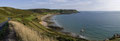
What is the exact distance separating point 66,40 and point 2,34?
11.8 m

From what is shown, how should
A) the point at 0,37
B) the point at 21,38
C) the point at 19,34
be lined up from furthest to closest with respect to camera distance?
the point at 0,37 → the point at 19,34 → the point at 21,38

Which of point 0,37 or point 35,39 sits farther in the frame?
point 0,37

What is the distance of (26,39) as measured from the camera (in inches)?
518

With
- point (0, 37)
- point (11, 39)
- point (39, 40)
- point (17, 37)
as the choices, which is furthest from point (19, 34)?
point (0, 37)

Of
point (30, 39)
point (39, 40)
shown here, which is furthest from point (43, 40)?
point (30, 39)

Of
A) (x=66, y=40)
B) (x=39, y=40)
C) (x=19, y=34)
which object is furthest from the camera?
(x=66, y=40)

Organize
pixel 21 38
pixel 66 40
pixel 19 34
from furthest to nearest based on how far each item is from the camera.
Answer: pixel 66 40 → pixel 19 34 → pixel 21 38

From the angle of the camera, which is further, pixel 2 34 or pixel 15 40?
pixel 2 34

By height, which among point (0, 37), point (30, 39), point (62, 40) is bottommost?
point (62, 40)

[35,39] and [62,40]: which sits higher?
[35,39]

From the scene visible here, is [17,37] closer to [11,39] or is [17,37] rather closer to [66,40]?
[11,39]

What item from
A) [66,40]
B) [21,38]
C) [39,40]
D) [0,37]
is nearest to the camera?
[39,40]

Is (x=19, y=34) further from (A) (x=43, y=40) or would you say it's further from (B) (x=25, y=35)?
(A) (x=43, y=40)

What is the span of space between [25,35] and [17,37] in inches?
57.0
